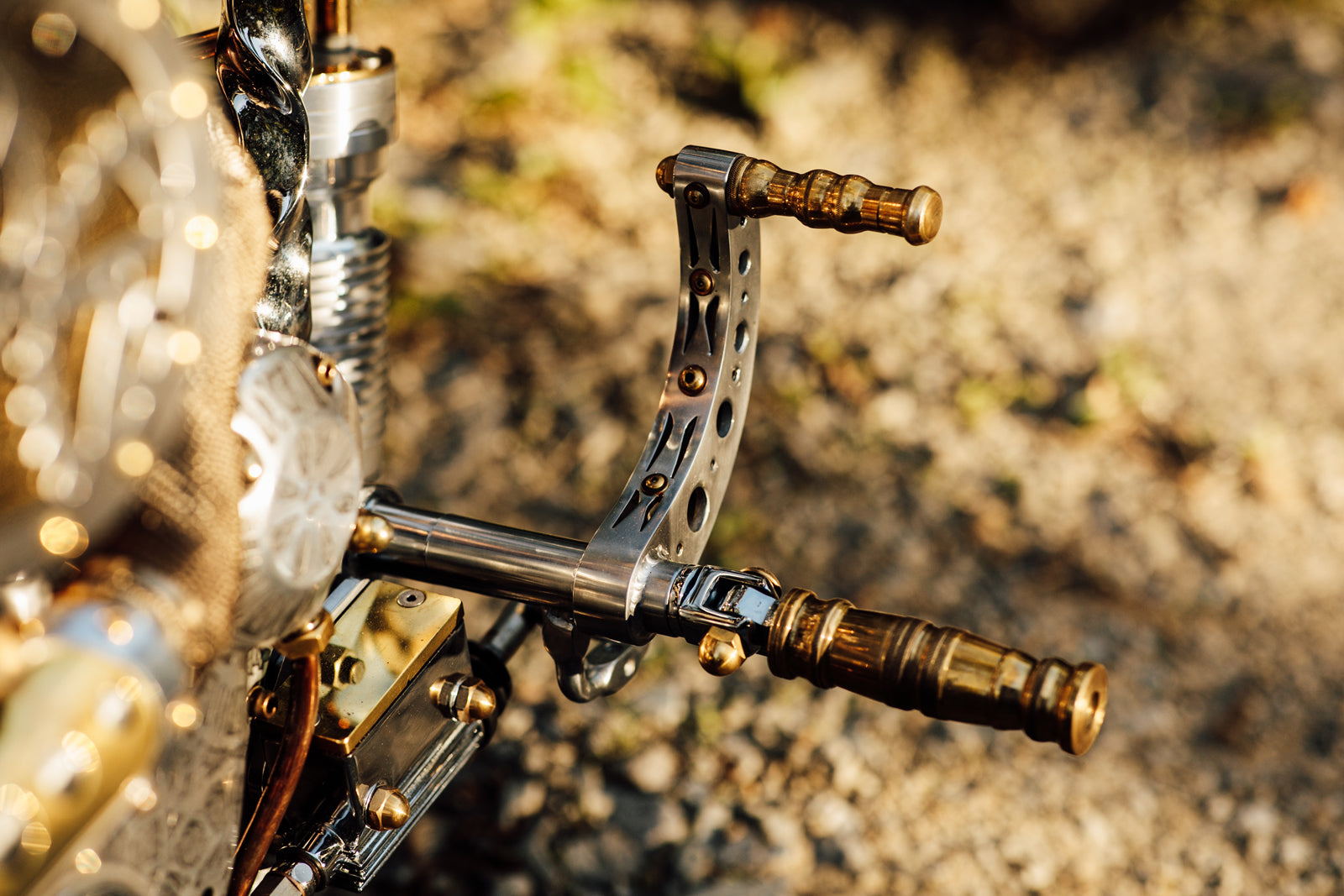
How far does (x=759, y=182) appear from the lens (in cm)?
99

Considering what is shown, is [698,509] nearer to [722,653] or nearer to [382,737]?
[722,653]

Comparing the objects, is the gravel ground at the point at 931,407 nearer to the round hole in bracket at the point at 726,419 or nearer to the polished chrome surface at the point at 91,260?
the round hole in bracket at the point at 726,419

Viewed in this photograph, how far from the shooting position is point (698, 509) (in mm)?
1100

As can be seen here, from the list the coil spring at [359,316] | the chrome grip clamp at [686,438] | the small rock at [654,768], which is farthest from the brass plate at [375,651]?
the small rock at [654,768]

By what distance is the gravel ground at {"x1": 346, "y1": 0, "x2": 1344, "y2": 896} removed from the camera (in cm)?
195

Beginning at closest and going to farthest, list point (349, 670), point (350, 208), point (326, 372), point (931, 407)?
point (326, 372) < point (349, 670) < point (350, 208) < point (931, 407)

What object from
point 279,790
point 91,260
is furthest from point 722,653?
point 91,260

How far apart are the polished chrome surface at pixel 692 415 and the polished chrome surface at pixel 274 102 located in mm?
340

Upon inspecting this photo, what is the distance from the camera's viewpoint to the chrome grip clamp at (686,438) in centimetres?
97

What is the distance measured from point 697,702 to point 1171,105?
9.44 ft

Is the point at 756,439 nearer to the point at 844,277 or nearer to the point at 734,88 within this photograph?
the point at 844,277

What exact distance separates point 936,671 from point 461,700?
46 centimetres

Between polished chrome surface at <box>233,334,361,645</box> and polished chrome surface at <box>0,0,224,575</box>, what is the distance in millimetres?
57

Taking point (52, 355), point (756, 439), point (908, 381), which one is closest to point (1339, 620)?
point (908, 381)
